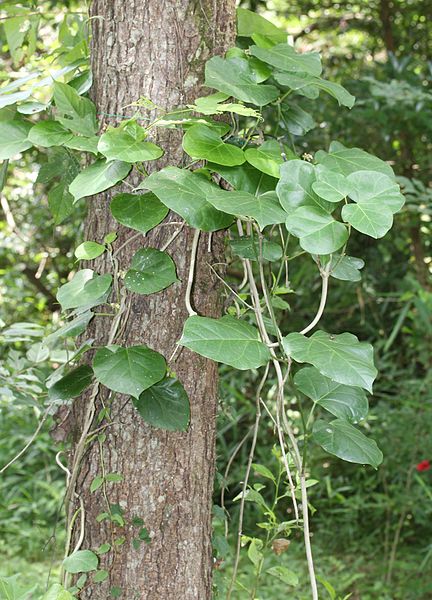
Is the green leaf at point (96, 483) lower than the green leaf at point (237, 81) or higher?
lower

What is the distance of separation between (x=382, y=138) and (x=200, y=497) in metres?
2.48

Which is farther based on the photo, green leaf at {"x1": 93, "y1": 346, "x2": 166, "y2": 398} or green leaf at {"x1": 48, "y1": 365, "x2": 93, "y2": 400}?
green leaf at {"x1": 48, "y1": 365, "x2": 93, "y2": 400}

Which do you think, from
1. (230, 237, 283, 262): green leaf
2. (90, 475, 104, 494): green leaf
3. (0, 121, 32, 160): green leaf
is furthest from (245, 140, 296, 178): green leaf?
(90, 475, 104, 494): green leaf

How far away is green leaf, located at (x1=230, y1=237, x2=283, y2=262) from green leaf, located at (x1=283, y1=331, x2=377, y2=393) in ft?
0.65

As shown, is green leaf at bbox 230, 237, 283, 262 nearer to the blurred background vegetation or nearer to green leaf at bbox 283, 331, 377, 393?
green leaf at bbox 283, 331, 377, 393

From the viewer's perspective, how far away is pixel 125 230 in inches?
43.1

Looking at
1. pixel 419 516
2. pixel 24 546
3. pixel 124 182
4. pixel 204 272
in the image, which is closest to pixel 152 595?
pixel 204 272

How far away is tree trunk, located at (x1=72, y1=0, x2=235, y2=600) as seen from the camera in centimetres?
105

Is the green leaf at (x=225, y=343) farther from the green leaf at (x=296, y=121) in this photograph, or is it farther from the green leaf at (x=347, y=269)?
the green leaf at (x=296, y=121)

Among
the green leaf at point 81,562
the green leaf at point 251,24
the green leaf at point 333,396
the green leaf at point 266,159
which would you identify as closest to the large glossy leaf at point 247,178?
the green leaf at point 266,159

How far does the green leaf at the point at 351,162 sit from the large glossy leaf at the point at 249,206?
0.14 m

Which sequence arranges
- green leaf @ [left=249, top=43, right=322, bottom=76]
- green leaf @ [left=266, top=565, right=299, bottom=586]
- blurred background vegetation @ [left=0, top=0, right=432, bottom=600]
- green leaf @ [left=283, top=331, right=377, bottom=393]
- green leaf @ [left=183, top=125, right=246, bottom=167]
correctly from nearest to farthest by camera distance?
green leaf @ [left=283, top=331, right=377, bottom=393] < green leaf @ [left=183, top=125, right=246, bottom=167] < green leaf @ [left=249, top=43, right=322, bottom=76] < green leaf @ [left=266, top=565, right=299, bottom=586] < blurred background vegetation @ [left=0, top=0, right=432, bottom=600]

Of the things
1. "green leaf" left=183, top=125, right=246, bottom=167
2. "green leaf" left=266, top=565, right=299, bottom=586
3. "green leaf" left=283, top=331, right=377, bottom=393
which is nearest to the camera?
"green leaf" left=283, top=331, right=377, bottom=393

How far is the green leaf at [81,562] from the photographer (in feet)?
3.26
